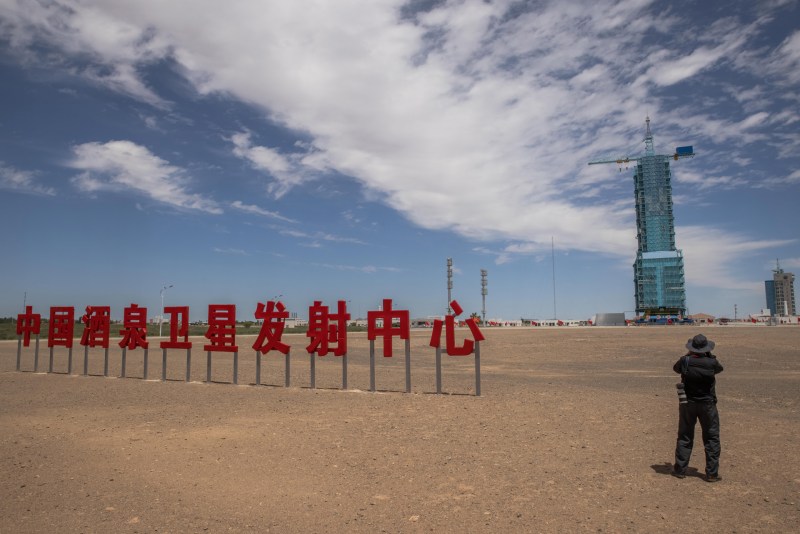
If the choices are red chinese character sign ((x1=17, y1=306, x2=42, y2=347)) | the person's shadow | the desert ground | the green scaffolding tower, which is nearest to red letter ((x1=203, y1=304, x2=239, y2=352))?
the desert ground

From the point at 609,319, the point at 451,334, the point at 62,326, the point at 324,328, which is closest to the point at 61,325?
the point at 62,326

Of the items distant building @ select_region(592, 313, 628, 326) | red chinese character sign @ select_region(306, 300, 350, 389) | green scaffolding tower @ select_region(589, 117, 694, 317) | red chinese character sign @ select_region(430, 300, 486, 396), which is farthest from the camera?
green scaffolding tower @ select_region(589, 117, 694, 317)

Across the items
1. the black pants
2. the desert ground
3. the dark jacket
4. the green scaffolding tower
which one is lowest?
the desert ground

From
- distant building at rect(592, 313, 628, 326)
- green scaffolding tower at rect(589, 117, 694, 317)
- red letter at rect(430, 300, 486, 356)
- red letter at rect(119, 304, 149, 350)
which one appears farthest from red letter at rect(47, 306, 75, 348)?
green scaffolding tower at rect(589, 117, 694, 317)

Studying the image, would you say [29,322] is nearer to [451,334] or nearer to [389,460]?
[451,334]

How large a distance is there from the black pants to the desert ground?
28 centimetres

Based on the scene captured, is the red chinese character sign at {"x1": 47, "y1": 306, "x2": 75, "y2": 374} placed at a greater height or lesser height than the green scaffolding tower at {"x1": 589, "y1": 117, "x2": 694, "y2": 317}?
lesser

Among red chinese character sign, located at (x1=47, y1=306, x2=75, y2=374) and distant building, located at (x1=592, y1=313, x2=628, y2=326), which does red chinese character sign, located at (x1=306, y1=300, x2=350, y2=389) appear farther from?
distant building, located at (x1=592, y1=313, x2=628, y2=326)

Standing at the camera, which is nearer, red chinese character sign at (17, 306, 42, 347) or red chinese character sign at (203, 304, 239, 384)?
red chinese character sign at (203, 304, 239, 384)

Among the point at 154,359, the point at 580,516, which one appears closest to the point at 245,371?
the point at 154,359

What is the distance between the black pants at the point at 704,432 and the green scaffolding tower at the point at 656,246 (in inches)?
5624

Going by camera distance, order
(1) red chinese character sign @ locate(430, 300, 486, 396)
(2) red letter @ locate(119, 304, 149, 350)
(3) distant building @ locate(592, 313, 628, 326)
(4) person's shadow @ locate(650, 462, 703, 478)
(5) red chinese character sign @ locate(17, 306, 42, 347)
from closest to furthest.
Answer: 1. (4) person's shadow @ locate(650, 462, 703, 478)
2. (1) red chinese character sign @ locate(430, 300, 486, 396)
3. (2) red letter @ locate(119, 304, 149, 350)
4. (5) red chinese character sign @ locate(17, 306, 42, 347)
5. (3) distant building @ locate(592, 313, 628, 326)

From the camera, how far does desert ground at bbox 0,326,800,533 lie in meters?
6.74

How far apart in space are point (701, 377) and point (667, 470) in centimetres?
177
